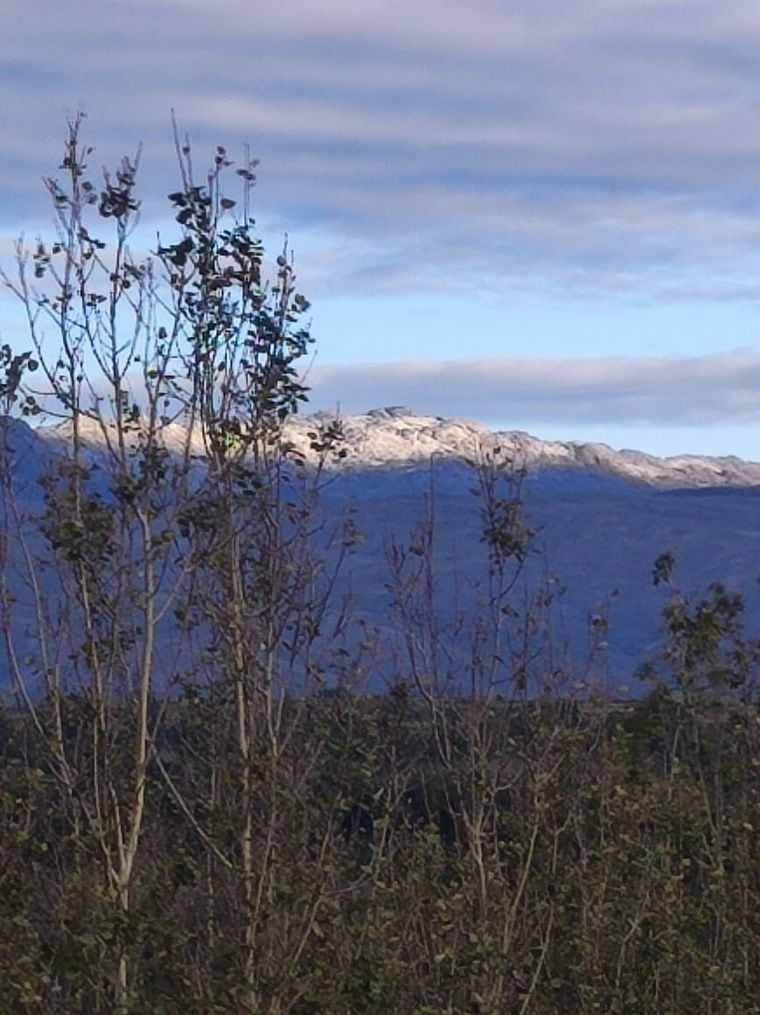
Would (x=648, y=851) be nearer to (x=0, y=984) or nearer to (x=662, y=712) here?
(x=0, y=984)

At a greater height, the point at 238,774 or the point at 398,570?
the point at 398,570

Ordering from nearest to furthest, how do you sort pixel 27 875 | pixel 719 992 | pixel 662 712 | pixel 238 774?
1. pixel 238 774
2. pixel 27 875
3. pixel 719 992
4. pixel 662 712

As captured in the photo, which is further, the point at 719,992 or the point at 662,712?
the point at 662,712

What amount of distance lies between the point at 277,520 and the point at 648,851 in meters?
5.78

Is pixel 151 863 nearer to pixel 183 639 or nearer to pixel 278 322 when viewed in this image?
pixel 183 639

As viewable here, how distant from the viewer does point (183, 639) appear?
11.6 m

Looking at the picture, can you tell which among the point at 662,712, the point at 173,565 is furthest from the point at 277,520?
the point at 662,712

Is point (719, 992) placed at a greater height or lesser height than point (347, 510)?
lesser

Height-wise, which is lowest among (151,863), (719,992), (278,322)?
(719,992)

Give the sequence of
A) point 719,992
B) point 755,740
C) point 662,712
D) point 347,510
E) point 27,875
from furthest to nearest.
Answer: point 662,712 → point 755,740 → point 719,992 → point 27,875 → point 347,510

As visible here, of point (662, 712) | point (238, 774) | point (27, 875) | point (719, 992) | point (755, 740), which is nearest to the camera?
point (238, 774)

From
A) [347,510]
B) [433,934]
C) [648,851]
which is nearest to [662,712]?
[648,851]

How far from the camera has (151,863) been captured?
1417cm

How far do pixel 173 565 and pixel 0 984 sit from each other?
3.04 metres
